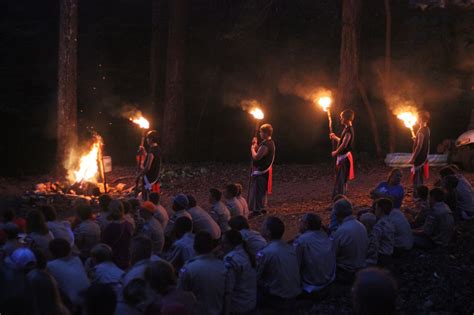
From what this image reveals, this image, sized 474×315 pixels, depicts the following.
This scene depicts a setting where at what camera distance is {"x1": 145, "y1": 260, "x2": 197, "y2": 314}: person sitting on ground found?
505 cm

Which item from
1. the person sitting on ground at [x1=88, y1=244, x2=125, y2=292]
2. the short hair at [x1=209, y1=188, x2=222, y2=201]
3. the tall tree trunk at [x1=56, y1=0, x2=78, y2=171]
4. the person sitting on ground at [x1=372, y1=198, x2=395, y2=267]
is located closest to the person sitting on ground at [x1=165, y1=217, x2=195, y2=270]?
the person sitting on ground at [x1=88, y1=244, x2=125, y2=292]

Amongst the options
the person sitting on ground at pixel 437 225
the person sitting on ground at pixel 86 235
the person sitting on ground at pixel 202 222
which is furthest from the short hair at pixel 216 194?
the person sitting on ground at pixel 437 225

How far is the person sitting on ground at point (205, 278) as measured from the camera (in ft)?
21.0

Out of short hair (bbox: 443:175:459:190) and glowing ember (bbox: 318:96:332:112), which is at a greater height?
glowing ember (bbox: 318:96:332:112)

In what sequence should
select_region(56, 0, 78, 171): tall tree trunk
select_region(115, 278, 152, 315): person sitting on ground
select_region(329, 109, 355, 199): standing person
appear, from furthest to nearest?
select_region(56, 0, 78, 171): tall tree trunk, select_region(329, 109, 355, 199): standing person, select_region(115, 278, 152, 315): person sitting on ground

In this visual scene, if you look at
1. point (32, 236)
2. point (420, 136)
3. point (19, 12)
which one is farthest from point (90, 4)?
point (32, 236)

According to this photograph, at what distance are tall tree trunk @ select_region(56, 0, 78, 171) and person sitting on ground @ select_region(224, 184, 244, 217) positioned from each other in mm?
9502

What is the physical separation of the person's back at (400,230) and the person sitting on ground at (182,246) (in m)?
3.18

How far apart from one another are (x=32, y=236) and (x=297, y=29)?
1789 cm

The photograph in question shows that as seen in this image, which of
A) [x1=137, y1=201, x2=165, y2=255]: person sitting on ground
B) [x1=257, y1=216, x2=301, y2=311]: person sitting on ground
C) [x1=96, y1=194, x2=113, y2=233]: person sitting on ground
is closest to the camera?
[x1=257, y1=216, x2=301, y2=311]: person sitting on ground

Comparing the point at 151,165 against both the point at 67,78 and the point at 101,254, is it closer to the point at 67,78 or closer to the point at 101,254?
the point at 101,254

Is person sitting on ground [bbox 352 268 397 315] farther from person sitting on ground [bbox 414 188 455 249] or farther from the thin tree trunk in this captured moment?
the thin tree trunk

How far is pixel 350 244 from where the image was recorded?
8086mm

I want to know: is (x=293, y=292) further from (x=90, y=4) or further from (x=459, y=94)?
(x=90, y=4)
